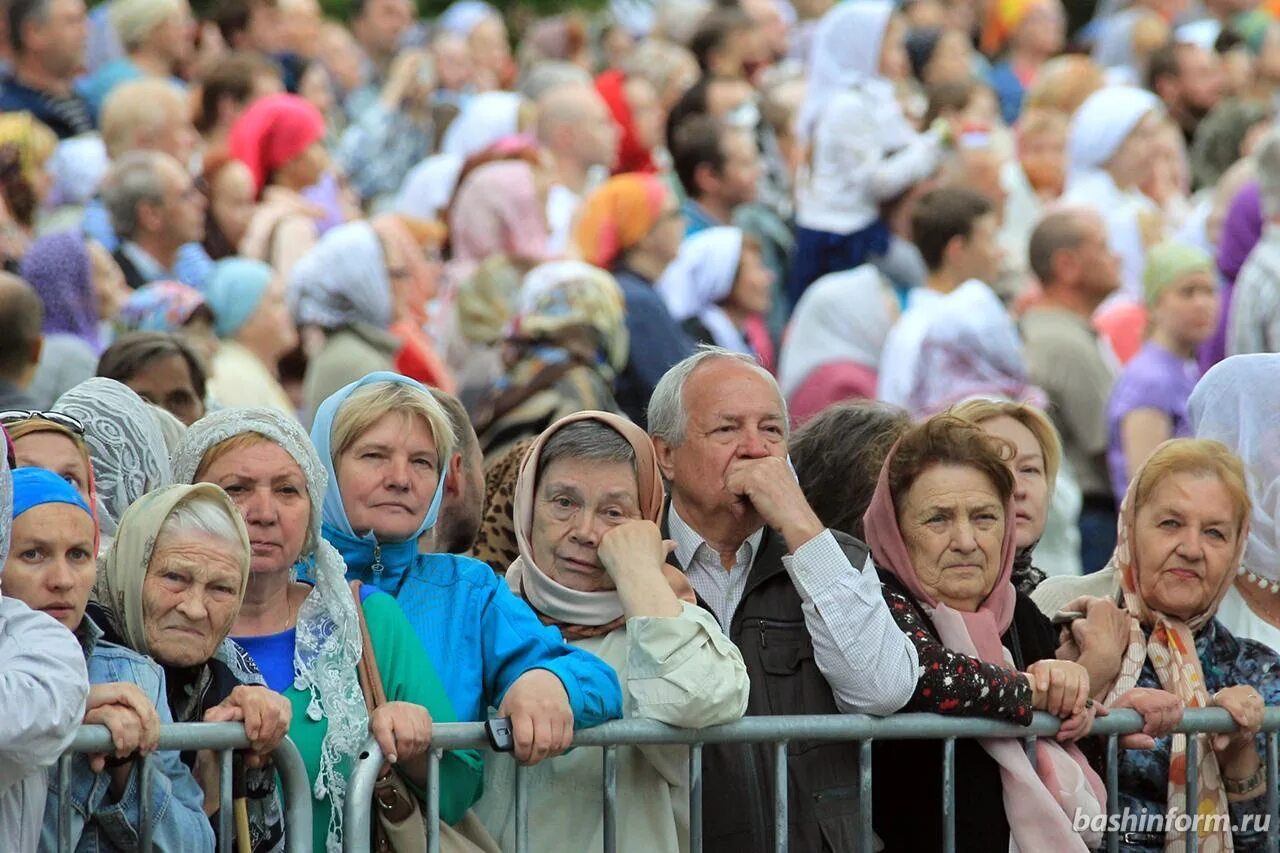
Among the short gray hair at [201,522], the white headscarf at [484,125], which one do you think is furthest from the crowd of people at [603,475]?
the white headscarf at [484,125]

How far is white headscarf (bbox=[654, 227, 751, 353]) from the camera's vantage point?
10094mm

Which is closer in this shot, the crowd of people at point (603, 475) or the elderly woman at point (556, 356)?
the crowd of people at point (603, 475)

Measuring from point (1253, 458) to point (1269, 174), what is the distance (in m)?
3.87

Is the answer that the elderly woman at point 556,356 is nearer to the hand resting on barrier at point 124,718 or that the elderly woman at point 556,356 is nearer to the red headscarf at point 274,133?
the red headscarf at point 274,133

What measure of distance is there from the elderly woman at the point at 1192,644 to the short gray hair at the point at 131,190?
16.3 feet

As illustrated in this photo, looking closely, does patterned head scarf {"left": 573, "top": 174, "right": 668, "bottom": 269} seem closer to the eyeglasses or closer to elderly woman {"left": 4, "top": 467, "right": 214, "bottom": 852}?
the eyeglasses

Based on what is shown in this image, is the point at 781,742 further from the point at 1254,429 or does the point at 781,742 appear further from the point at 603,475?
the point at 1254,429

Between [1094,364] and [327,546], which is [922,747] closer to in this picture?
Answer: [327,546]

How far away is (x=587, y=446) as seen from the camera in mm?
5012

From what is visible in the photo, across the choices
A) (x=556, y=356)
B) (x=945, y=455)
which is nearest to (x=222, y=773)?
(x=945, y=455)

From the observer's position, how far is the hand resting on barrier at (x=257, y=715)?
425 cm

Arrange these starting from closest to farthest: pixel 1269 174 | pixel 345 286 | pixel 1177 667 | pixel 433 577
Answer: pixel 433 577 → pixel 1177 667 → pixel 345 286 → pixel 1269 174

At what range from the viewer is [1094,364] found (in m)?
9.77

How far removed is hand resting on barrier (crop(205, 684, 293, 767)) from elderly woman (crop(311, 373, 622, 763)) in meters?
0.48
